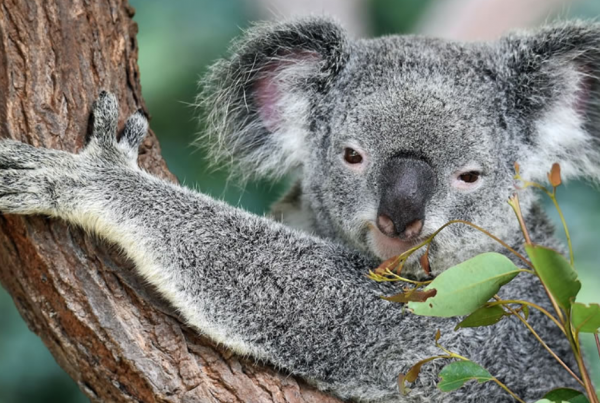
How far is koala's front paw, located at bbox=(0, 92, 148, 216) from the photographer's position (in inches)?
85.0

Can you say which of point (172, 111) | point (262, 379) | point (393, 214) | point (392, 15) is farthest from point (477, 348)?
point (392, 15)

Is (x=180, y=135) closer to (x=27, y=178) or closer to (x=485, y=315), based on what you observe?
(x=27, y=178)

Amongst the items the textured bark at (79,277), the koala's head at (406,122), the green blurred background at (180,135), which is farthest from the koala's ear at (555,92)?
the green blurred background at (180,135)

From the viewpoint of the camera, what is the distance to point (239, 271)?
2.45 m

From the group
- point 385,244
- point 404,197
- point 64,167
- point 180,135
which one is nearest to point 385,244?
point 385,244

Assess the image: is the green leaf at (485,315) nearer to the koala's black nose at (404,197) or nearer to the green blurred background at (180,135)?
the koala's black nose at (404,197)

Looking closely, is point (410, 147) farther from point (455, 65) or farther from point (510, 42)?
point (510, 42)

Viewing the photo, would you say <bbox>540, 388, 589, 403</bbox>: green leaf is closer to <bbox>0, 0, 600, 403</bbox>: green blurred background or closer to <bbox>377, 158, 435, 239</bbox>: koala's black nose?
<bbox>377, 158, 435, 239</bbox>: koala's black nose

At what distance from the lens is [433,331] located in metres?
2.60

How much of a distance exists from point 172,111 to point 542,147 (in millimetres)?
2681

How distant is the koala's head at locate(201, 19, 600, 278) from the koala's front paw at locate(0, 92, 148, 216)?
2.37 feet

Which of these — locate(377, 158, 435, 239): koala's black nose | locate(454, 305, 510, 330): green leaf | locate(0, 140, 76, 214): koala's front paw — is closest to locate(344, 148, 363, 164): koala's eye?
locate(377, 158, 435, 239): koala's black nose

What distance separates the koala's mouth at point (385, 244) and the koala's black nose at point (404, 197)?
8cm

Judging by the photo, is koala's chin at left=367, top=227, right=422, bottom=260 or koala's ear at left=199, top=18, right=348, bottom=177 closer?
koala's chin at left=367, top=227, right=422, bottom=260
